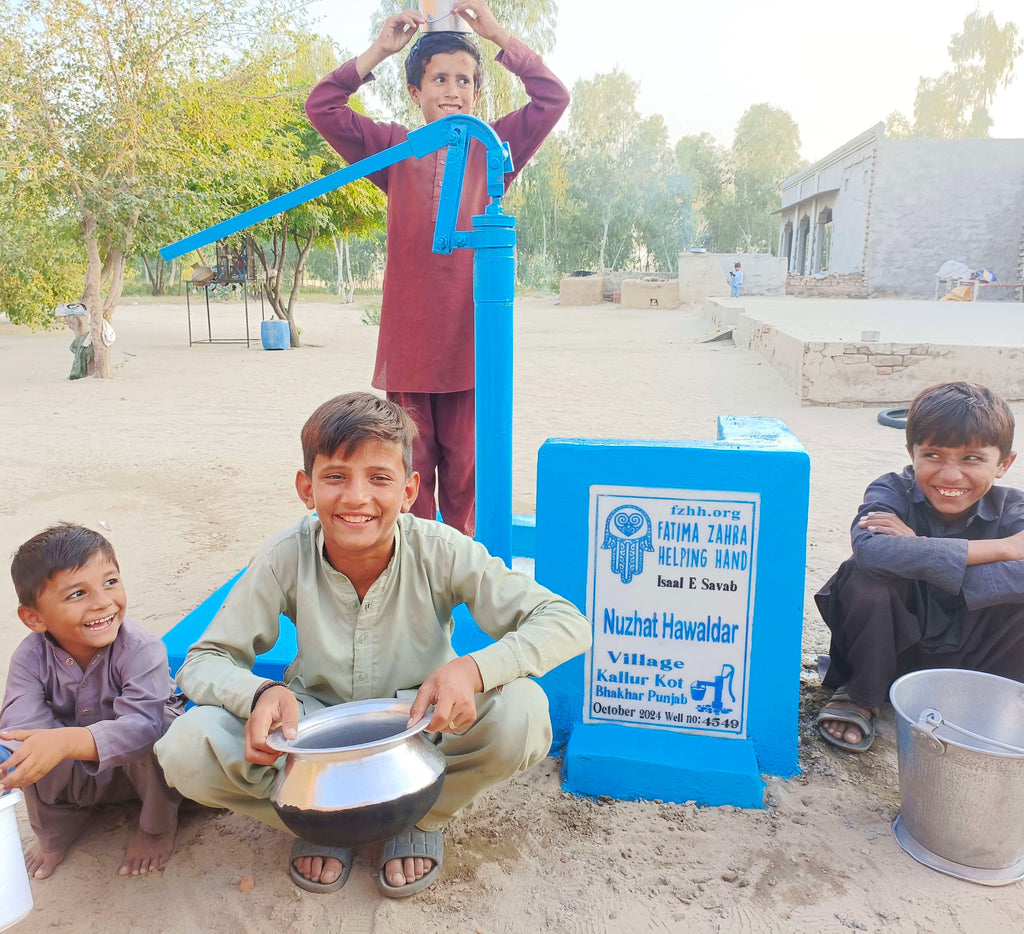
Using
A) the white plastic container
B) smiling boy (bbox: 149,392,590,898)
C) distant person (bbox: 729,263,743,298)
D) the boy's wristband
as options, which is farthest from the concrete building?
the white plastic container

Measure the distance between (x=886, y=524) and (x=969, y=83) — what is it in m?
53.9

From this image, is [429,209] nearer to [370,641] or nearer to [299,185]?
[370,641]

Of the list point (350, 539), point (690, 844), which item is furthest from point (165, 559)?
point (690, 844)

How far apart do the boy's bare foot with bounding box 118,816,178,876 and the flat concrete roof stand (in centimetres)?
659

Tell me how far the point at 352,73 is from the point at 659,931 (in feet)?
7.13

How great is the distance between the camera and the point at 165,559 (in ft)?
11.5

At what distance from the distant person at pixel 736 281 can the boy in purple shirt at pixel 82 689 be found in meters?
20.5

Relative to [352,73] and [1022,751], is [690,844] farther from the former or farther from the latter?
[352,73]

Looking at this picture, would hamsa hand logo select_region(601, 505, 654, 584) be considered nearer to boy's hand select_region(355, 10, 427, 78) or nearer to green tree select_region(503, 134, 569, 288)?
boy's hand select_region(355, 10, 427, 78)

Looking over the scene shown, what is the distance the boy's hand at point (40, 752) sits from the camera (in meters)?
1.40

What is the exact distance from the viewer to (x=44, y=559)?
5.26 ft

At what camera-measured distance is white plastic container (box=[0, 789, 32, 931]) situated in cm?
128

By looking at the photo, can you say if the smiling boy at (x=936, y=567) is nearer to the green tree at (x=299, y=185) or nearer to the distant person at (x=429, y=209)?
the distant person at (x=429, y=209)

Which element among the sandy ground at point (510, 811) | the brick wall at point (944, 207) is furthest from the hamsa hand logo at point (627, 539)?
the brick wall at point (944, 207)
